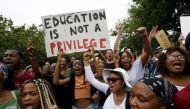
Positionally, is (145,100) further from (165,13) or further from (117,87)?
(165,13)

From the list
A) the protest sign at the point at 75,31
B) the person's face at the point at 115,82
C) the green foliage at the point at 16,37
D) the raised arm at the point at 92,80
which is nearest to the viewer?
the person's face at the point at 115,82

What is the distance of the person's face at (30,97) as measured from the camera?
13.8 feet

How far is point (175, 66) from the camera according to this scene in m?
5.09

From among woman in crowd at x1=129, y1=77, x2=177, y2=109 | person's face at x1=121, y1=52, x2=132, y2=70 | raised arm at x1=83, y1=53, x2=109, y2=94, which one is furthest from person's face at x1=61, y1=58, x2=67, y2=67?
woman in crowd at x1=129, y1=77, x2=177, y2=109

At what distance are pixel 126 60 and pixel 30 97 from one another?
260cm

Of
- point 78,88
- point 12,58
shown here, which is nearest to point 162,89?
point 12,58

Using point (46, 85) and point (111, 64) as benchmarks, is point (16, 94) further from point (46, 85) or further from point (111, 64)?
point (111, 64)

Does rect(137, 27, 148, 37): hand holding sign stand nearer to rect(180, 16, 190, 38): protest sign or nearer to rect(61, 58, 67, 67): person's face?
rect(180, 16, 190, 38): protest sign

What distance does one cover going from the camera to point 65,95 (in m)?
7.13

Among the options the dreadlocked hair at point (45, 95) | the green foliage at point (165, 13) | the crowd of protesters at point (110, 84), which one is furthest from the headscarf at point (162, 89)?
the green foliage at point (165, 13)

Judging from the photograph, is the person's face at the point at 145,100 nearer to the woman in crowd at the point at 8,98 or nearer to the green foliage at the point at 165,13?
the woman in crowd at the point at 8,98

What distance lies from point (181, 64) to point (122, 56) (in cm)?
170

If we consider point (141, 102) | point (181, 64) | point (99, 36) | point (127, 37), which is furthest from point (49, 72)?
point (127, 37)

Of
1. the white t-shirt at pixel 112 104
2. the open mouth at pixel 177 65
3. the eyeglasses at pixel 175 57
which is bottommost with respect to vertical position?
the white t-shirt at pixel 112 104
